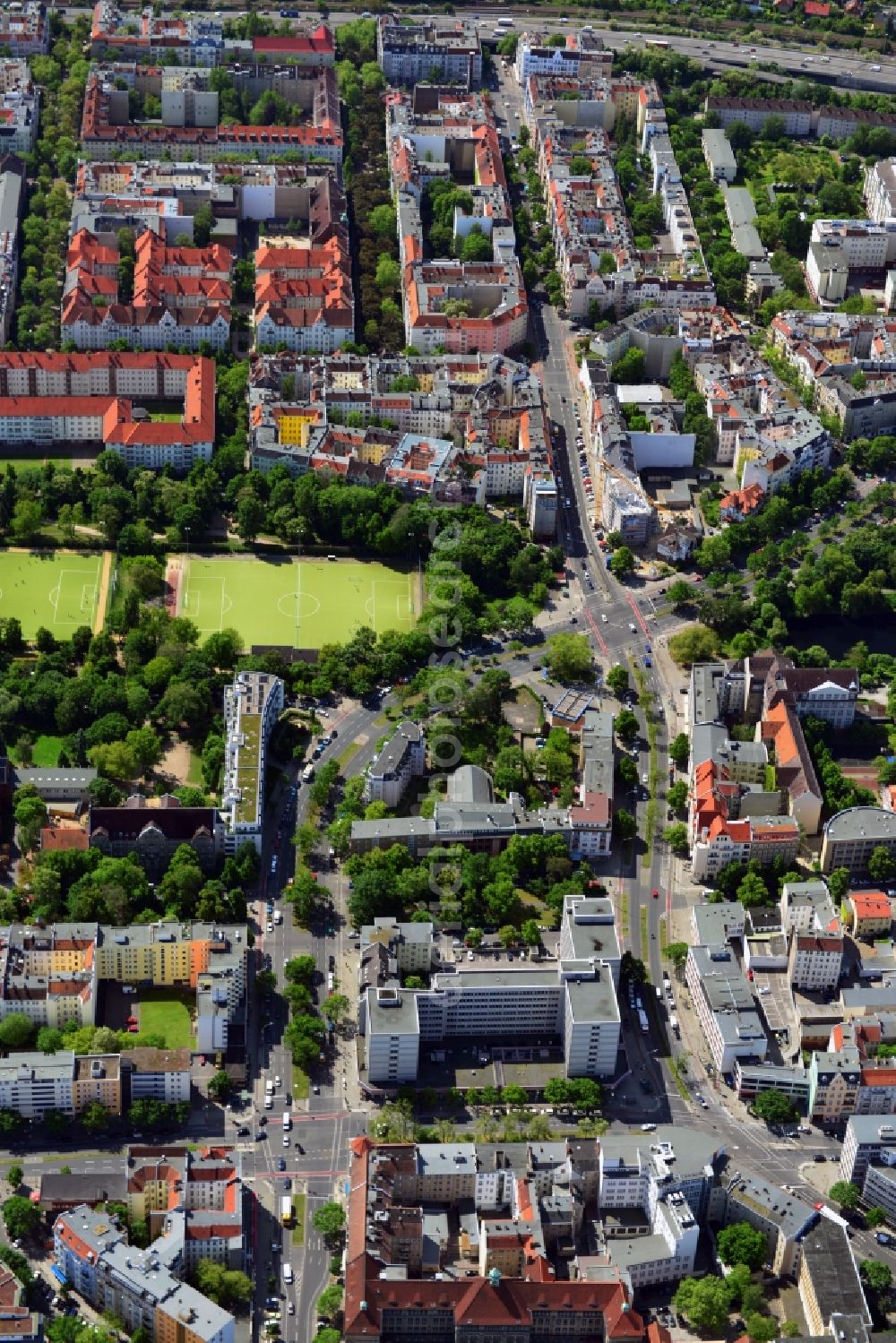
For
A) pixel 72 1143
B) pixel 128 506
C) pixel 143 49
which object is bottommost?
pixel 72 1143

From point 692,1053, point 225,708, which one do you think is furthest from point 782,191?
point 692,1053

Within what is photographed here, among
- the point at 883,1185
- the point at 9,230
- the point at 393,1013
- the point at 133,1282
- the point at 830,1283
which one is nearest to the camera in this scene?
the point at 133,1282

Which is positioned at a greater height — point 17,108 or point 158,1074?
point 17,108

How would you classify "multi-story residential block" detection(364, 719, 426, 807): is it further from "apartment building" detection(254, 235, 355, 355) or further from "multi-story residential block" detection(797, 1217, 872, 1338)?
"apartment building" detection(254, 235, 355, 355)

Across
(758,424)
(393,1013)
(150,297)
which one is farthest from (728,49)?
(393,1013)

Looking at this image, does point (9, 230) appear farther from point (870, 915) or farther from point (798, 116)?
point (870, 915)

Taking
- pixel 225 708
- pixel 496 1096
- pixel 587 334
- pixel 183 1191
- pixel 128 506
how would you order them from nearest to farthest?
pixel 183 1191 < pixel 496 1096 < pixel 225 708 < pixel 128 506 < pixel 587 334

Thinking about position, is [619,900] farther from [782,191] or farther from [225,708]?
Result: [782,191]

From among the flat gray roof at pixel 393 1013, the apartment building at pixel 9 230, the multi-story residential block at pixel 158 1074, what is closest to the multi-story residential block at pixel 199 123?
the apartment building at pixel 9 230
